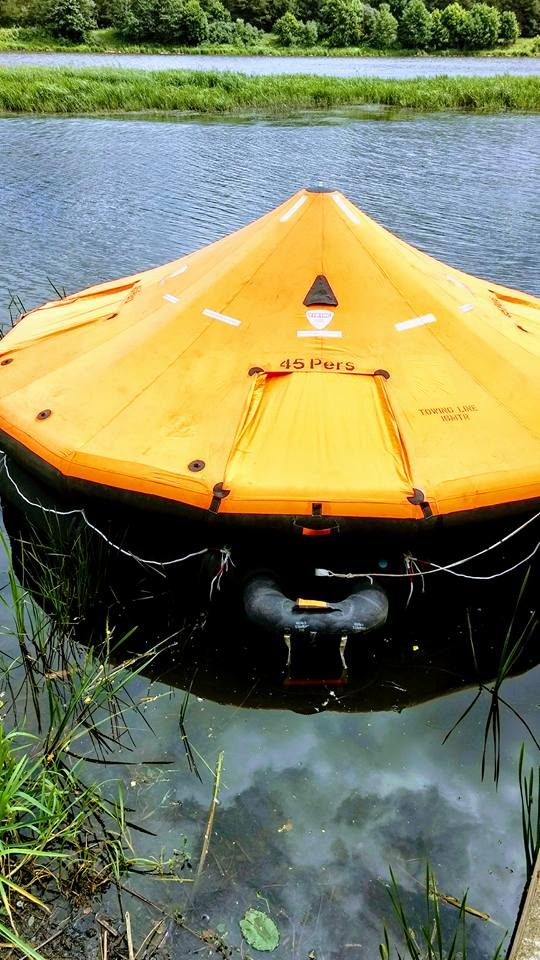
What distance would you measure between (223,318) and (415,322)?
1230 mm

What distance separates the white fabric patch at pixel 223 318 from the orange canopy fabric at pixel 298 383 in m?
0.01

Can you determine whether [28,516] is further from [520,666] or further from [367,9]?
[367,9]

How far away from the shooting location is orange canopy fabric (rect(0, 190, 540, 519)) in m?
4.19

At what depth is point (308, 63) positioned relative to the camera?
3981 centimetres

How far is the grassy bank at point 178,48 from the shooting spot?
44.3m

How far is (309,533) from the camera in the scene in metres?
4.05

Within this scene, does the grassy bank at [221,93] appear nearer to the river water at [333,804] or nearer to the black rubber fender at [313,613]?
the black rubber fender at [313,613]

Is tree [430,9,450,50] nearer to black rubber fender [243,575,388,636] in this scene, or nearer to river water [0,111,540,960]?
river water [0,111,540,960]

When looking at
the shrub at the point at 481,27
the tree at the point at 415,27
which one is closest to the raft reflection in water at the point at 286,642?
the shrub at the point at 481,27

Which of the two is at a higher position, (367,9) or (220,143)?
(367,9)

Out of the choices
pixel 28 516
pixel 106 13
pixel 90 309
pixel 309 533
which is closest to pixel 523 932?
pixel 309 533

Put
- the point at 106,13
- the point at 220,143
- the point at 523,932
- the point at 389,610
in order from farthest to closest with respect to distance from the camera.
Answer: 1. the point at 106,13
2. the point at 220,143
3. the point at 389,610
4. the point at 523,932

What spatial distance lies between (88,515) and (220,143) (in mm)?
16021

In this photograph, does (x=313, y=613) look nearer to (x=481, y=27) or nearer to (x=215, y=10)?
(x=481, y=27)
